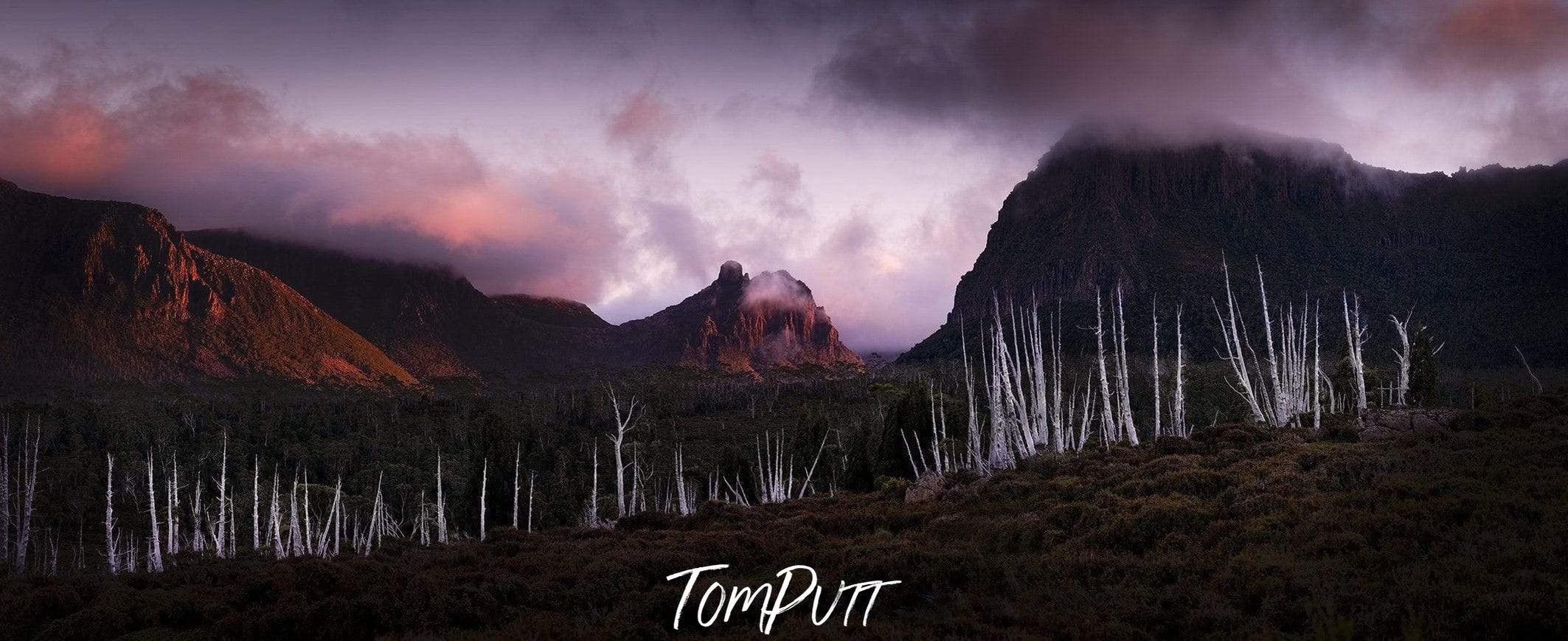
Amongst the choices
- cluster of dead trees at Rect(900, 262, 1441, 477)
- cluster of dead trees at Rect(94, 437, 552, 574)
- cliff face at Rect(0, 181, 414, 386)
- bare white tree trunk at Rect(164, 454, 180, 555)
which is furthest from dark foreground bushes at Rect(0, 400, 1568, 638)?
cliff face at Rect(0, 181, 414, 386)

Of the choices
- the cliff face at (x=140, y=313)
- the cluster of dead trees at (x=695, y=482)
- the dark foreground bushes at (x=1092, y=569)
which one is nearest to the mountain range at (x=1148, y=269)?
the cliff face at (x=140, y=313)

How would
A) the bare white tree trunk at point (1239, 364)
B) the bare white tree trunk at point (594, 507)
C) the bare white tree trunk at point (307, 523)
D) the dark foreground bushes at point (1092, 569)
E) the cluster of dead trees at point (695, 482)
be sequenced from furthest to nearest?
the cluster of dead trees at point (695, 482) → the bare white tree trunk at point (307, 523) → the bare white tree trunk at point (594, 507) → the bare white tree trunk at point (1239, 364) → the dark foreground bushes at point (1092, 569)

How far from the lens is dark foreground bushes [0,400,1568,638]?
9875mm

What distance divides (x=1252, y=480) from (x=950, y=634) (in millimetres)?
12089

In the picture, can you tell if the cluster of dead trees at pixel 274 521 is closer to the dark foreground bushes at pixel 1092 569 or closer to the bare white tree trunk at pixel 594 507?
the bare white tree trunk at pixel 594 507

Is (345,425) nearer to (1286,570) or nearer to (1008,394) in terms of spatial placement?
(1008,394)

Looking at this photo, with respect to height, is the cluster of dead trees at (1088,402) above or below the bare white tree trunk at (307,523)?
above

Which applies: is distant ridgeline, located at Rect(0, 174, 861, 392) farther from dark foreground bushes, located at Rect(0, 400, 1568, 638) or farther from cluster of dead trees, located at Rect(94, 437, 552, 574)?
dark foreground bushes, located at Rect(0, 400, 1568, 638)

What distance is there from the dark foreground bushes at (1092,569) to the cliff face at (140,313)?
158 meters

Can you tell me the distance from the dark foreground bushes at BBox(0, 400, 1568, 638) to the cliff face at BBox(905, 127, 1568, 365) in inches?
4538

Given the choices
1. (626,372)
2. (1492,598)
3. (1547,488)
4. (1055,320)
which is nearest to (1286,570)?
(1492,598)

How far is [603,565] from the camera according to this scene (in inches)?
647

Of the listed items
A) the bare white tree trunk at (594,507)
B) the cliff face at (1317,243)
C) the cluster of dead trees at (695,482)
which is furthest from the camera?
the cliff face at (1317,243)

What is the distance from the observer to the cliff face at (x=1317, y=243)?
12262 cm
